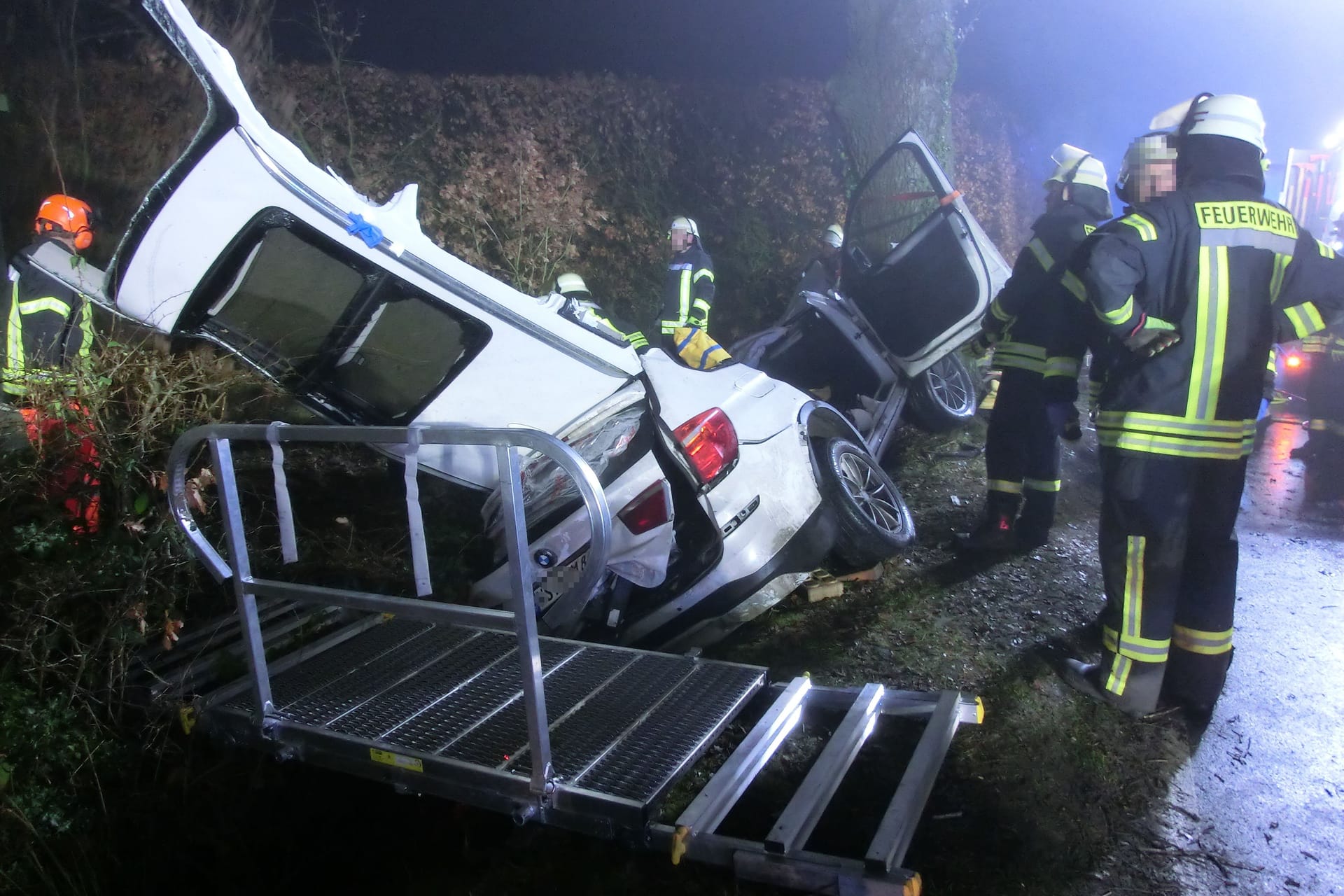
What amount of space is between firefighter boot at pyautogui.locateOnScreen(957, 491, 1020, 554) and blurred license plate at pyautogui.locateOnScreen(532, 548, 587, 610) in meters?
2.42

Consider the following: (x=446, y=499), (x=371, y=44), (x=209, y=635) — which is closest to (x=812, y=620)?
(x=446, y=499)

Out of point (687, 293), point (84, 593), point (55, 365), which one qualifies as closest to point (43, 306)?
point (55, 365)

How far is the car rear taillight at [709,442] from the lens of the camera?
3.09 meters

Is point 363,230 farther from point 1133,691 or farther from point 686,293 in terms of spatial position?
point 686,293

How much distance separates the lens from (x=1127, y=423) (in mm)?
2811

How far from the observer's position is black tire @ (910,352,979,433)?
227 inches

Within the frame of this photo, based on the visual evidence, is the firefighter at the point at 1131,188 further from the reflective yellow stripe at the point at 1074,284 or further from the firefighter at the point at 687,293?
the firefighter at the point at 687,293

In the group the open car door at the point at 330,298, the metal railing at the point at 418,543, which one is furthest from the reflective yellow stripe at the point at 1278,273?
the metal railing at the point at 418,543

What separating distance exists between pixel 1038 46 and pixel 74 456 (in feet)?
55.7

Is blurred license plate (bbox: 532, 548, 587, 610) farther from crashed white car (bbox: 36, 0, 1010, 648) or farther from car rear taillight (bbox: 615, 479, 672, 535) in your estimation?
car rear taillight (bbox: 615, 479, 672, 535)

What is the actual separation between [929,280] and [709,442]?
2774mm

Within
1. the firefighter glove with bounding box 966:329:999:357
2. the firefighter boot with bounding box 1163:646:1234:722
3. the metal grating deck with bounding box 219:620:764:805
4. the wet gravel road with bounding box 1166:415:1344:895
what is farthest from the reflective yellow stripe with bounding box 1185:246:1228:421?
the metal grating deck with bounding box 219:620:764:805

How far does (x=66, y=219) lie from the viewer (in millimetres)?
5238

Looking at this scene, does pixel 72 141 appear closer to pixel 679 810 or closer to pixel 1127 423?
pixel 679 810
